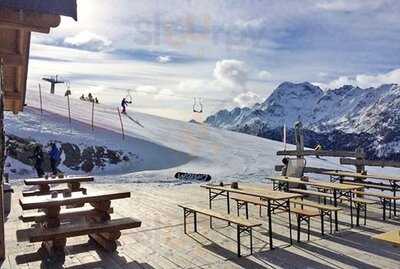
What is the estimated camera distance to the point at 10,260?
6.92 m

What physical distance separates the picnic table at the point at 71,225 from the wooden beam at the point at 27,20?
2969 millimetres

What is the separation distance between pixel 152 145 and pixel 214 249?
2421 centimetres

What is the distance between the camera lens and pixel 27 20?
15.8 feet

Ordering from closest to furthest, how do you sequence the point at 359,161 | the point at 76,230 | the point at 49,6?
1. the point at 49,6
2. the point at 76,230
3. the point at 359,161

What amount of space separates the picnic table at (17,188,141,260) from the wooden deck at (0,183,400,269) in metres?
0.24

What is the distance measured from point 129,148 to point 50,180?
18551 millimetres

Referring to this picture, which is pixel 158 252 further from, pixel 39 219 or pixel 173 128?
pixel 173 128

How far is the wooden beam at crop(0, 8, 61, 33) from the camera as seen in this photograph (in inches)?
187

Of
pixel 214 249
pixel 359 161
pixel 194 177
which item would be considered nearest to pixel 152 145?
pixel 194 177

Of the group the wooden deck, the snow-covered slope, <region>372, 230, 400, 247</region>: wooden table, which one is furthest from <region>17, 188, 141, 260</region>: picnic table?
the snow-covered slope

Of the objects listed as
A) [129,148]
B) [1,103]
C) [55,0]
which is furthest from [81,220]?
[129,148]

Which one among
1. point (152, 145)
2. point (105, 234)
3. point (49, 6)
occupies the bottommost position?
point (105, 234)

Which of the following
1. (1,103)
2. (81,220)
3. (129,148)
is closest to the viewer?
(1,103)

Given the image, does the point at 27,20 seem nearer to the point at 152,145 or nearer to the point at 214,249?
the point at 214,249
